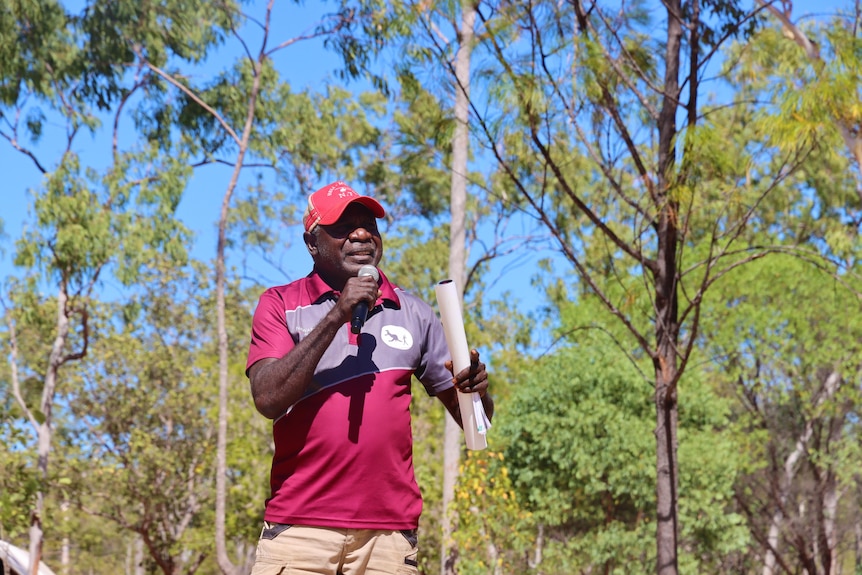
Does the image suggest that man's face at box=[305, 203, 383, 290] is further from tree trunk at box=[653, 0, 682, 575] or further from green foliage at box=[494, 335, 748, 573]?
green foliage at box=[494, 335, 748, 573]

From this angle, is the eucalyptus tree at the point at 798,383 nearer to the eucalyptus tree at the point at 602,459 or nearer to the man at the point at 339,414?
the eucalyptus tree at the point at 602,459

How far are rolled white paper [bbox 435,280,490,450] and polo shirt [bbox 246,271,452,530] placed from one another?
135 mm

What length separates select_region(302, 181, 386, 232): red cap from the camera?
2.35 m

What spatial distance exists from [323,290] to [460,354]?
37 cm

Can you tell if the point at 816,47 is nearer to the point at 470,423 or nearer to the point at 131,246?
the point at 470,423

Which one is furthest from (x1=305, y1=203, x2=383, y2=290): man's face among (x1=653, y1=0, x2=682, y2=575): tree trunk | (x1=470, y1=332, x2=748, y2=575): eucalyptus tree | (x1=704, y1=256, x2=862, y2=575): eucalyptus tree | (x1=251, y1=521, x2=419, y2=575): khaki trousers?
(x1=704, y1=256, x2=862, y2=575): eucalyptus tree

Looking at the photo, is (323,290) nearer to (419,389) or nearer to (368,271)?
(368,271)

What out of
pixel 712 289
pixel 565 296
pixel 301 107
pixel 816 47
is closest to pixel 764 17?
pixel 816 47

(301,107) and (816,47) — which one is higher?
(301,107)

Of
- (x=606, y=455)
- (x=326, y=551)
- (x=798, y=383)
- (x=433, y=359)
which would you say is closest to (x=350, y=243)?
(x=433, y=359)

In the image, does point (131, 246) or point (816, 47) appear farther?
point (131, 246)

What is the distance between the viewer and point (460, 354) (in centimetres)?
225

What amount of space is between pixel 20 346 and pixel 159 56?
7982 millimetres

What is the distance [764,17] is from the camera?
277 inches
